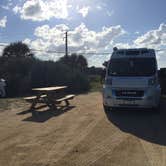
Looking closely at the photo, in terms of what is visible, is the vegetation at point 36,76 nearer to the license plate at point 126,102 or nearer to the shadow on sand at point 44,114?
the shadow on sand at point 44,114

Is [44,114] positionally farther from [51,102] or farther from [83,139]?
[83,139]

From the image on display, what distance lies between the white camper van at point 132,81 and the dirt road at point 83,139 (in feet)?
1.73

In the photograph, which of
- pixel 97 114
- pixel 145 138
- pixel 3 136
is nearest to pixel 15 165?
pixel 3 136

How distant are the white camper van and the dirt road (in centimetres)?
53

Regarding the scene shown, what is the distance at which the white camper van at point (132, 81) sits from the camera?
13398 millimetres

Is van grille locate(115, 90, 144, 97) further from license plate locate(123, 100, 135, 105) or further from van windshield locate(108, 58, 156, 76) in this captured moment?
van windshield locate(108, 58, 156, 76)

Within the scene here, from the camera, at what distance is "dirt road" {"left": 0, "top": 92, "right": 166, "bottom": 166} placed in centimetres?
707

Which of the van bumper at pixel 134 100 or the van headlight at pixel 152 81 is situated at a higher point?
the van headlight at pixel 152 81

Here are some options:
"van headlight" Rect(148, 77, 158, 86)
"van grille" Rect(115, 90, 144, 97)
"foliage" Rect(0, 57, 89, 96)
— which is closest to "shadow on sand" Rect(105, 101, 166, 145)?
"van grille" Rect(115, 90, 144, 97)

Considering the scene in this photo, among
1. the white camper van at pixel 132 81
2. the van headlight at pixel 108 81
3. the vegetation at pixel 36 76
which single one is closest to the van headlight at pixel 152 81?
the white camper van at pixel 132 81

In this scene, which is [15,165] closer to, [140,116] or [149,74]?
[140,116]

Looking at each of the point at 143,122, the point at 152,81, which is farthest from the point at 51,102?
the point at 143,122

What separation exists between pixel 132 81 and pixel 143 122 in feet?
7.34

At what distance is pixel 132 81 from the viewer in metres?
13.6
